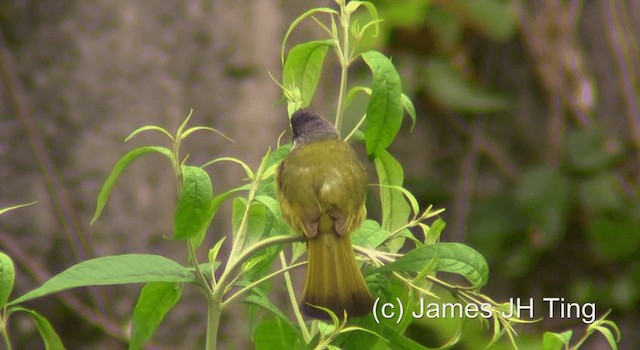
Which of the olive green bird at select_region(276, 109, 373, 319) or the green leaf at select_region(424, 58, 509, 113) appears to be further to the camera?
the green leaf at select_region(424, 58, 509, 113)

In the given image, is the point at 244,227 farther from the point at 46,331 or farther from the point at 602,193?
the point at 602,193

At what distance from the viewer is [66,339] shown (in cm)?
213

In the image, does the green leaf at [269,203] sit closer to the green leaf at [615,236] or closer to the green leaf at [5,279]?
the green leaf at [5,279]

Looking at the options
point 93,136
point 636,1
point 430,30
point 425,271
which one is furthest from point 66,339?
point 636,1

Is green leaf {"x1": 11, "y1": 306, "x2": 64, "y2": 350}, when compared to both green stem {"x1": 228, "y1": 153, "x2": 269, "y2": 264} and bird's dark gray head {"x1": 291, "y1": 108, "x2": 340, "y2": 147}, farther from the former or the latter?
bird's dark gray head {"x1": 291, "y1": 108, "x2": 340, "y2": 147}

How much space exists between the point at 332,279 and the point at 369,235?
0.07 m

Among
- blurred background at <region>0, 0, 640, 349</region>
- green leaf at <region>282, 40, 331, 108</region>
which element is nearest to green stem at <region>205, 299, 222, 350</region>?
green leaf at <region>282, 40, 331, 108</region>

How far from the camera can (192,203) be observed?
0.75 meters

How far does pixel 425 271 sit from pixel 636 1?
93.2 inches

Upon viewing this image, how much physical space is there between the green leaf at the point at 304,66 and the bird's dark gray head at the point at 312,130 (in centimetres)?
7

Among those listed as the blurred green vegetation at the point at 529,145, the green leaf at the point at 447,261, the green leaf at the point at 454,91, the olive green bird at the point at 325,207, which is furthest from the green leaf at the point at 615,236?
the green leaf at the point at 447,261

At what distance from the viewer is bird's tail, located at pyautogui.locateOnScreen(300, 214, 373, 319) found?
31.5 inches

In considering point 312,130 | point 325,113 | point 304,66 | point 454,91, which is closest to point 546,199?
point 454,91

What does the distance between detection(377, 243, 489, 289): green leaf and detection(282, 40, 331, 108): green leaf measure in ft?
0.67
